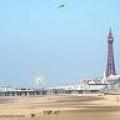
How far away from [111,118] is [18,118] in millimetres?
10036

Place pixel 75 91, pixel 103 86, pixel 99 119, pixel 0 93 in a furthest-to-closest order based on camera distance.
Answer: pixel 103 86 < pixel 75 91 < pixel 0 93 < pixel 99 119

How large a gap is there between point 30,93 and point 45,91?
11.5m

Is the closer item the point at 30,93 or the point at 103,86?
the point at 30,93

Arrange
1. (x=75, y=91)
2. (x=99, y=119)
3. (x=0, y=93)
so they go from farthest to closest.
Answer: (x=75, y=91) → (x=0, y=93) → (x=99, y=119)

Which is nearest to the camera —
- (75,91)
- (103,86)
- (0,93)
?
(0,93)

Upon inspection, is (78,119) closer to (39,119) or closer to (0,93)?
(39,119)

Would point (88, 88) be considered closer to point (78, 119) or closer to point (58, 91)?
point (58, 91)

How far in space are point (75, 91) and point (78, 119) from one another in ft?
411

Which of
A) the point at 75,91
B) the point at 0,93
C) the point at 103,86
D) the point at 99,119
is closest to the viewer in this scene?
the point at 99,119

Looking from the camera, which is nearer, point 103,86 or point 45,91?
point 45,91

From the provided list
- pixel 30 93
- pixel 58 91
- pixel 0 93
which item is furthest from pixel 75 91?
pixel 0 93

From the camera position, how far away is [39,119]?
159ft

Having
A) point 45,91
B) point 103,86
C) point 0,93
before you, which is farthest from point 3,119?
point 103,86

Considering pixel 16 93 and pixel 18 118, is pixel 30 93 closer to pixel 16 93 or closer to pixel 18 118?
pixel 16 93
